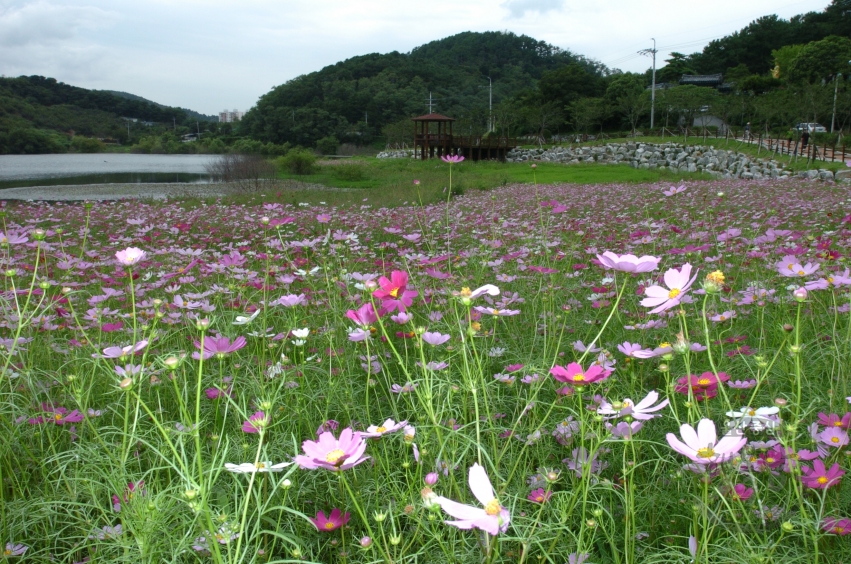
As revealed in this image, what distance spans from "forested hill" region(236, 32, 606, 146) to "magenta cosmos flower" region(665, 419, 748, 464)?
34.0 metres

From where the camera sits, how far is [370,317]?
82 centimetres

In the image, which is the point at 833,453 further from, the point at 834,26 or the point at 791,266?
the point at 834,26

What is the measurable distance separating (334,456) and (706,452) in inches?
14.8

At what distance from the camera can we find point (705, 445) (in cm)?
62

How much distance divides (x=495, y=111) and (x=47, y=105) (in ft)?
127

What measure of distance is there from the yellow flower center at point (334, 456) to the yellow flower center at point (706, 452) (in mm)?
361

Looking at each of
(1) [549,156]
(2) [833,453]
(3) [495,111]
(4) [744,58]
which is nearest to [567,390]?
(2) [833,453]

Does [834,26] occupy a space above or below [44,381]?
above

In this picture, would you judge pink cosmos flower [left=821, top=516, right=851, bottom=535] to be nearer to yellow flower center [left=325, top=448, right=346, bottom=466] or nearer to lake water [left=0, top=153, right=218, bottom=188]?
yellow flower center [left=325, top=448, right=346, bottom=466]

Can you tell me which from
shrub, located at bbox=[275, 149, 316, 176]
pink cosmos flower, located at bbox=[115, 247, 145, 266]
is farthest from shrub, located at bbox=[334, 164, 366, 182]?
pink cosmos flower, located at bbox=[115, 247, 145, 266]

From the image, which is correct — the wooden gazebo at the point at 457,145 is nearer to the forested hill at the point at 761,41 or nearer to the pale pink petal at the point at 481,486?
the forested hill at the point at 761,41

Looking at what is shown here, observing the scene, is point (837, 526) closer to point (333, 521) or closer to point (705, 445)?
point (705, 445)

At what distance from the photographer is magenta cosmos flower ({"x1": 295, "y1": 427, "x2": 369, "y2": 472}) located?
54 centimetres

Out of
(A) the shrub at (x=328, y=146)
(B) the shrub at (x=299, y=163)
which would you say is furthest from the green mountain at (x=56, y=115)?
(B) the shrub at (x=299, y=163)
